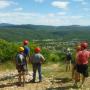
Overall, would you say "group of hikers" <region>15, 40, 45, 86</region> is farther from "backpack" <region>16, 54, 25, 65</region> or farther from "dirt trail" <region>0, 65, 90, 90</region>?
"dirt trail" <region>0, 65, 90, 90</region>

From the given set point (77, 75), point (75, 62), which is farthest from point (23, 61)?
point (77, 75)

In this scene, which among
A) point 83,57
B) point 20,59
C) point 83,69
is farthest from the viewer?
point 20,59

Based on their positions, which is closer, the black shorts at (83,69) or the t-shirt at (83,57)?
the t-shirt at (83,57)

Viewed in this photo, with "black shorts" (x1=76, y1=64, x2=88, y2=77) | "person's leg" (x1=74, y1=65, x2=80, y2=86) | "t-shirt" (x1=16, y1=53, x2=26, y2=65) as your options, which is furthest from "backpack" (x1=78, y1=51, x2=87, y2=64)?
"t-shirt" (x1=16, y1=53, x2=26, y2=65)

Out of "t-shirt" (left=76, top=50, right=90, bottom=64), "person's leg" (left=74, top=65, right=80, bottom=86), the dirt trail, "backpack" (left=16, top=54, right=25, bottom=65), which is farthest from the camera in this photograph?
"backpack" (left=16, top=54, right=25, bottom=65)

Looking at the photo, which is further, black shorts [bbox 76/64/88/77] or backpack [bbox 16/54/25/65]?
backpack [bbox 16/54/25/65]

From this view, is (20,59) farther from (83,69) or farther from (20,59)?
(83,69)

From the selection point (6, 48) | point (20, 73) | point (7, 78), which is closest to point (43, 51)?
point (6, 48)

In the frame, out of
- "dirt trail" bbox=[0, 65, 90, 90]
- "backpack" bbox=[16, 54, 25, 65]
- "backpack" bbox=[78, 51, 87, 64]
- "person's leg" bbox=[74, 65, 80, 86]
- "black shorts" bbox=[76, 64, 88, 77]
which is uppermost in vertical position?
"backpack" bbox=[78, 51, 87, 64]

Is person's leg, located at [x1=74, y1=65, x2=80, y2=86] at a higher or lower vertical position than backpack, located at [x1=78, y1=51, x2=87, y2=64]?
lower

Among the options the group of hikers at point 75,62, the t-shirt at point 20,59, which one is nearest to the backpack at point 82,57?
the group of hikers at point 75,62

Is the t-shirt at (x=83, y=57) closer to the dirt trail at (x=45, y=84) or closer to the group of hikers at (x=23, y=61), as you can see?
the dirt trail at (x=45, y=84)

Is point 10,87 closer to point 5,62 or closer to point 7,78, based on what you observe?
point 7,78

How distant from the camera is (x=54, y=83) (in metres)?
17.7
